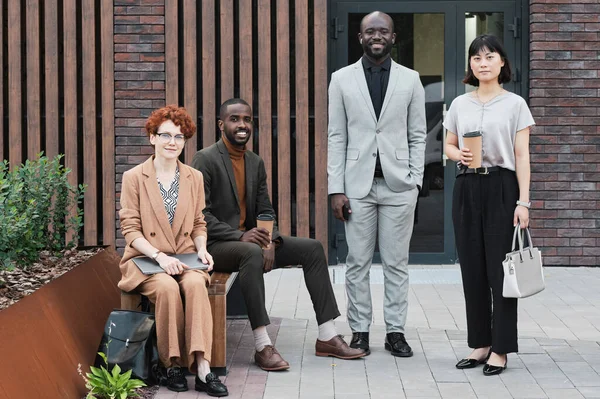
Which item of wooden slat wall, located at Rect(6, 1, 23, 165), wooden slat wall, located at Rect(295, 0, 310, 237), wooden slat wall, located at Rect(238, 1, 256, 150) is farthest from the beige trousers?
wooden slat wall, located at Rect(6, 1, 23, 165)

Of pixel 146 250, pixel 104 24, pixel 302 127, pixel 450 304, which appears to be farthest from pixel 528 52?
pixel 146 250

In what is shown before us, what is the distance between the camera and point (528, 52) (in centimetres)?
1007

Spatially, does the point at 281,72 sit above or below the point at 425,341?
above

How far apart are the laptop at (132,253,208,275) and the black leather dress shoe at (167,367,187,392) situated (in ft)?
1.79

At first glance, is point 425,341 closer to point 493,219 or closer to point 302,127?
point 493,219

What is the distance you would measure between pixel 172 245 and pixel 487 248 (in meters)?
1.81

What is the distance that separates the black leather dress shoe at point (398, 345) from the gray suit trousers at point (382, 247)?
0.04 m

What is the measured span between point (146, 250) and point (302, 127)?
14.7ft

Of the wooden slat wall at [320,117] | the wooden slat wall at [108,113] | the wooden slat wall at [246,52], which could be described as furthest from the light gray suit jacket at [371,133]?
the wooden slat wall at [108,113]

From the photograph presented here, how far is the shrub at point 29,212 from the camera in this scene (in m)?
5.87

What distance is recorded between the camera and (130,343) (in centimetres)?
536

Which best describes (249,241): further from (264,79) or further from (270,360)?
(264,79)

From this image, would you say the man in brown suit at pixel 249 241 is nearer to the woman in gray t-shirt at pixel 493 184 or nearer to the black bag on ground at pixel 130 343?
the black bag on ground at pixel 130 343

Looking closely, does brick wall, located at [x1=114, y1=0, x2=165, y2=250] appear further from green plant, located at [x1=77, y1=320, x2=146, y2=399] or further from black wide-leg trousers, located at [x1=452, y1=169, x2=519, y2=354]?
green plant, located at [x1=77, y1=320, x2=146, y2=399]
